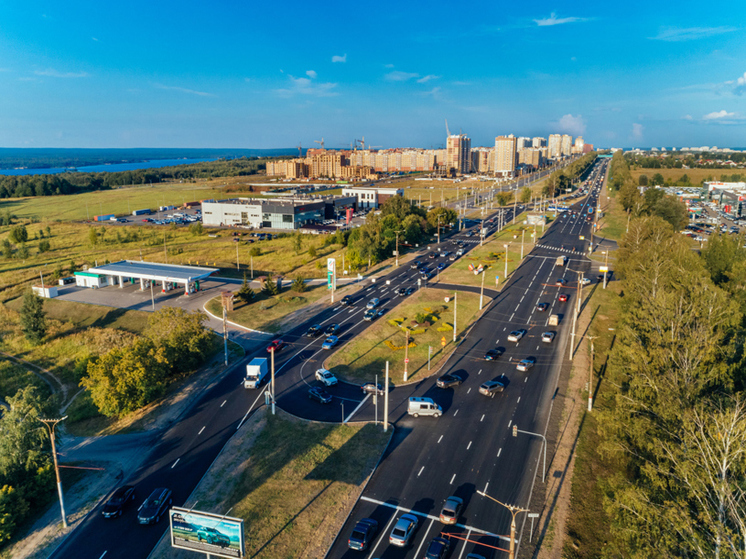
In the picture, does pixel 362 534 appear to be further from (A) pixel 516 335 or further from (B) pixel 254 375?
(A) pixel 516 335

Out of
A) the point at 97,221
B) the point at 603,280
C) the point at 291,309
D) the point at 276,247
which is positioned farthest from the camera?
the point at 97,221

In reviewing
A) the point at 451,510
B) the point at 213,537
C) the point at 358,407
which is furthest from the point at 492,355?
the point at 213,537

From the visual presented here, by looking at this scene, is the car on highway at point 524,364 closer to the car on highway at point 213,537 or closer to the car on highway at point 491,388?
the car on highway at point 491,388

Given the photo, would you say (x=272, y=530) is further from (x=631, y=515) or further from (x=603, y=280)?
(x=603, y=280)

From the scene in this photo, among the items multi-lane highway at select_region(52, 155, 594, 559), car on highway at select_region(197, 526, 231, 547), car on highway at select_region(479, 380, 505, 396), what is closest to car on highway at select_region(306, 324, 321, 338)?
multi-lane highway at select_region(52, 155, 594, 559)

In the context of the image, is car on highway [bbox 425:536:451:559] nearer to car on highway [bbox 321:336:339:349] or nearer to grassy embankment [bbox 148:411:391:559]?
grassy embankment [bbox 148:411:391:559]

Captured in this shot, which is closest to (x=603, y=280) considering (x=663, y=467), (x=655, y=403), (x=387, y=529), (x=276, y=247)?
(x=655, y=403)

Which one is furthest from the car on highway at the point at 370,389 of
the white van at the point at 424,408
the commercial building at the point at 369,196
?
the commercial building at the point at 369,196
